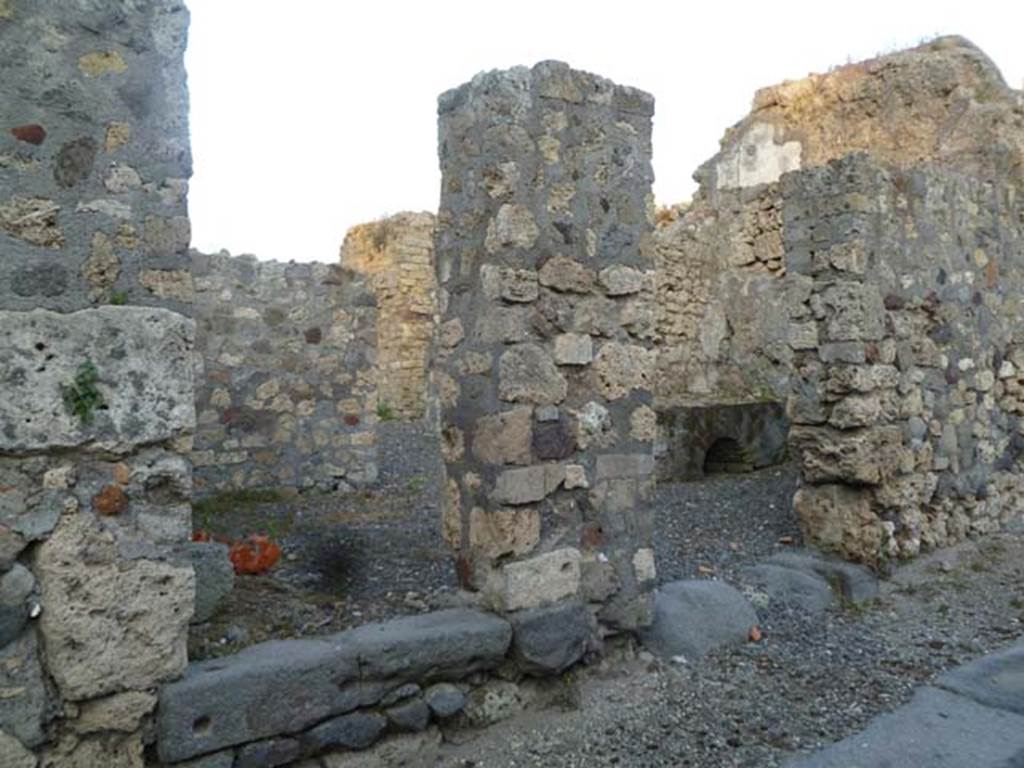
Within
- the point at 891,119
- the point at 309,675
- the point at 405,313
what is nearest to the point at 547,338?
the point at 309,675

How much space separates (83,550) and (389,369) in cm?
1210

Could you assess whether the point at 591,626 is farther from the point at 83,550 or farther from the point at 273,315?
the point at 273,315

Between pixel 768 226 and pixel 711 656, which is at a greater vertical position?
pixel 768 226

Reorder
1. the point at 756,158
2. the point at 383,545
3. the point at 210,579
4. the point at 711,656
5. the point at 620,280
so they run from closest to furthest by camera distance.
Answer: the point at 210,579 < the point at 620,280 < the point at 711,656 < the point at 383,545 < the point at 756,158

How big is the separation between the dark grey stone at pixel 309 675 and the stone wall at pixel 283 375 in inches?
168

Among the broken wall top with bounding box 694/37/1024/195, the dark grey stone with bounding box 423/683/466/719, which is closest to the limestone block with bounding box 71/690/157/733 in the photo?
the dark grey stone with bounding box 423/683/466/719

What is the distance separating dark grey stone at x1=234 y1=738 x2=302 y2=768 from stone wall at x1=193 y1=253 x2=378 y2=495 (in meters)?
4.43

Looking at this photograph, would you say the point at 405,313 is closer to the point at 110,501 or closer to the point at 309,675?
the point at 309,675

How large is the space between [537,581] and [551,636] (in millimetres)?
215

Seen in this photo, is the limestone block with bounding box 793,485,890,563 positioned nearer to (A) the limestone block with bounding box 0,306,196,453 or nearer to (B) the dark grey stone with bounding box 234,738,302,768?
(B) the dark grey stone with bounding box 234,738,302,768

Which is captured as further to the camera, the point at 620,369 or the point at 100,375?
the point at 620,369

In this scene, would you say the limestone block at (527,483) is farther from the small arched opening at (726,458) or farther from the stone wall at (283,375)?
the small arched opening at (726,458)

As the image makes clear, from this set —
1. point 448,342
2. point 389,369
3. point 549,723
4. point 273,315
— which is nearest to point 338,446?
point 273,315

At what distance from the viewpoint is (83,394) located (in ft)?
7.28
